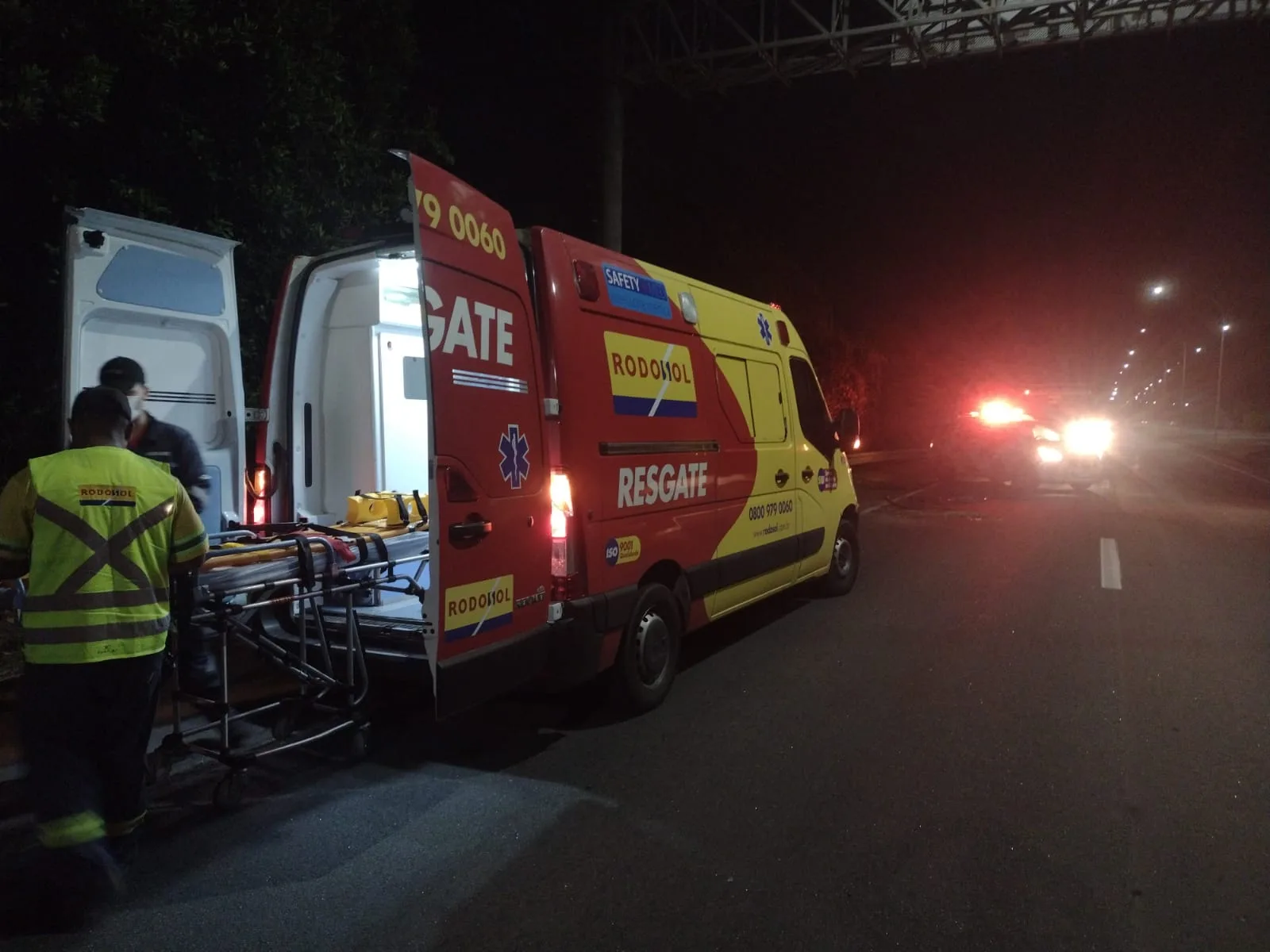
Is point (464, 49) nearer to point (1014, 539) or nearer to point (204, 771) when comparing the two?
point (1014, 539)

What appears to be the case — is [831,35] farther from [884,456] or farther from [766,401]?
[884,456]

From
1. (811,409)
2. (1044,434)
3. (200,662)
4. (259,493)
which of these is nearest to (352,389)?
(259,493)

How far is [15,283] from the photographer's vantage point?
6.36 m

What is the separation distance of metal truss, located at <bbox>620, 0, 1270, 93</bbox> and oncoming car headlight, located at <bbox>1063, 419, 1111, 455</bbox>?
849cm

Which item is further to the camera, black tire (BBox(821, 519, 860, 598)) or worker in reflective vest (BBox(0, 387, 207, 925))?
black tire (BBox(821, 519, 860, 598))

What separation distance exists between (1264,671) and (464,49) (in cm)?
1223

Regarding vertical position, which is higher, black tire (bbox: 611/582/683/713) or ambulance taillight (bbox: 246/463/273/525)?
ambulance taillight (bbox: 246/463/273/525)

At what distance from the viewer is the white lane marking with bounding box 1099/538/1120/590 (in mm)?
8788

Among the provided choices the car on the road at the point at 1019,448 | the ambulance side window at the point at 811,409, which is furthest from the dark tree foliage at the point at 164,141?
the car on the road at the point at 1019,448

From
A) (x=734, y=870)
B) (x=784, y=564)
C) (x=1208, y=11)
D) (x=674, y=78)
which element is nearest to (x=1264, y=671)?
(x=784, y=564)

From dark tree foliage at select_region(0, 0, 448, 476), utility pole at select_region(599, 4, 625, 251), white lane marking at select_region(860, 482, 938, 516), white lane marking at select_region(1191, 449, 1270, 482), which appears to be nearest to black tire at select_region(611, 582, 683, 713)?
dark tree foliage at select_region(0, 0, 448, 476)

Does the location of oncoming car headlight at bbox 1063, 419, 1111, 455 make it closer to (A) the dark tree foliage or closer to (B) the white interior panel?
(A) the dark tree foliage

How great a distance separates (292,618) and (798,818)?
9.61ft

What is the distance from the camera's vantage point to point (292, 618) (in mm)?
4977
